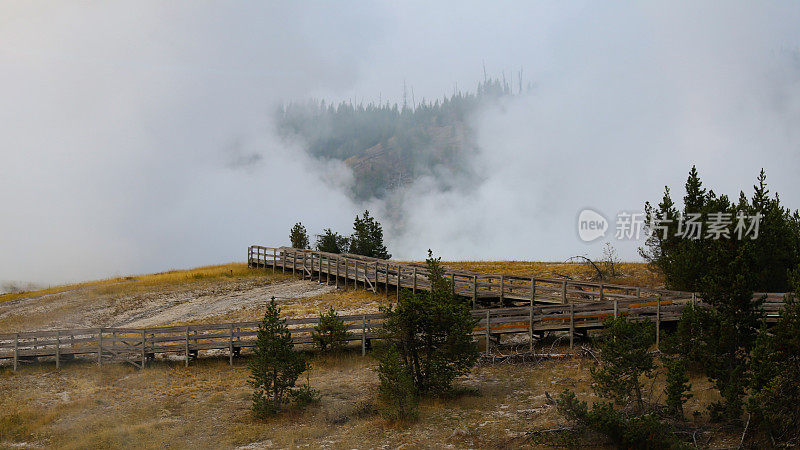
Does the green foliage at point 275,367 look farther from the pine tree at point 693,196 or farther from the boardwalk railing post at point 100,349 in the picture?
the pine tree at point 693,196

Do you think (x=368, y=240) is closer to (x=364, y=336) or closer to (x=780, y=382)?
(x=364, y=336)

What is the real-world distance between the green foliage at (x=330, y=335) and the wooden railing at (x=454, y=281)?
5961 millimetres

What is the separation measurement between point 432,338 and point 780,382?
9417 millimetres

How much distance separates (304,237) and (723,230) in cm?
4057

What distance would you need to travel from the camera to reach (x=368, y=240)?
44.7 meters

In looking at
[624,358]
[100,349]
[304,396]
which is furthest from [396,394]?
[100,349]

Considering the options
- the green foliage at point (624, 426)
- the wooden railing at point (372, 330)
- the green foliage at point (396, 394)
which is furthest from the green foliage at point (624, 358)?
the wooden railing at point (372, 330)

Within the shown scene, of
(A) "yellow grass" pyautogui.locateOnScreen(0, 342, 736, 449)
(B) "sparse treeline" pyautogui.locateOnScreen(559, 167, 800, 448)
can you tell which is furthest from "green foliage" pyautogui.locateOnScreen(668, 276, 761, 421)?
(A) "yellow grass" pyautogui.locateOnScreen(0, 342, 736, 449)

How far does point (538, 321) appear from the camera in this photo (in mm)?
22141

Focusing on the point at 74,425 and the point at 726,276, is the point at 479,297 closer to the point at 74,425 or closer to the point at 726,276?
the point at 726,276

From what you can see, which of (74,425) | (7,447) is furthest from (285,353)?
(7,447)

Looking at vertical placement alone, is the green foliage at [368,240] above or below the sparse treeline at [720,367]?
above

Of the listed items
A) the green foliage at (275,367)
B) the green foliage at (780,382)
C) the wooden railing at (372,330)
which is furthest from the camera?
the wooden railing at (372,330)

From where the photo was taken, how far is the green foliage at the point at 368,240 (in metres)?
44.4
